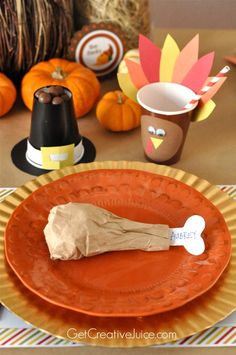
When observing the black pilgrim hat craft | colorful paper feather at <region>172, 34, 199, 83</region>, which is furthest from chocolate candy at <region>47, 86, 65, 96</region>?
colorful paper feather at <region>172, 34, 199, 83</region>

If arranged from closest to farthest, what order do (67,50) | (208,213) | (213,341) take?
(213,341), (208,213), (67,50)

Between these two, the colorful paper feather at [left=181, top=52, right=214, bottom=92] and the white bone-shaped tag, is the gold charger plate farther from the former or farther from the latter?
the colorful paper feather at [left=181, top=52, right=214, bottom=92]

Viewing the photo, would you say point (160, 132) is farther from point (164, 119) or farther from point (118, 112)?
point (118, 112)

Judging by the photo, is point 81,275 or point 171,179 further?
point 171,179

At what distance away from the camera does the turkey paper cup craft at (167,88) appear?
37.7 inches

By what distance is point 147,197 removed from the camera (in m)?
0.86

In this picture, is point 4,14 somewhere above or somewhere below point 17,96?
above

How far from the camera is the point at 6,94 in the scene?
1093mm

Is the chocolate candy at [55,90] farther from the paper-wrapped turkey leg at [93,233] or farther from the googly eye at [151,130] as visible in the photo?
the paper-wrapped turkey leg at [93,233]

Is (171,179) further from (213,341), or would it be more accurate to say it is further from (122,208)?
(213,341)

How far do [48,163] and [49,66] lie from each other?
266mm

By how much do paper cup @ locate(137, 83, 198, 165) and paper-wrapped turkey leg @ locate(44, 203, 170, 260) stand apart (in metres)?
0.23

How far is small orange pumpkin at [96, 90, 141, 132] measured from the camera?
106 cm

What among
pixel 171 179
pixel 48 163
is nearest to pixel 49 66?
pixel 48 163
